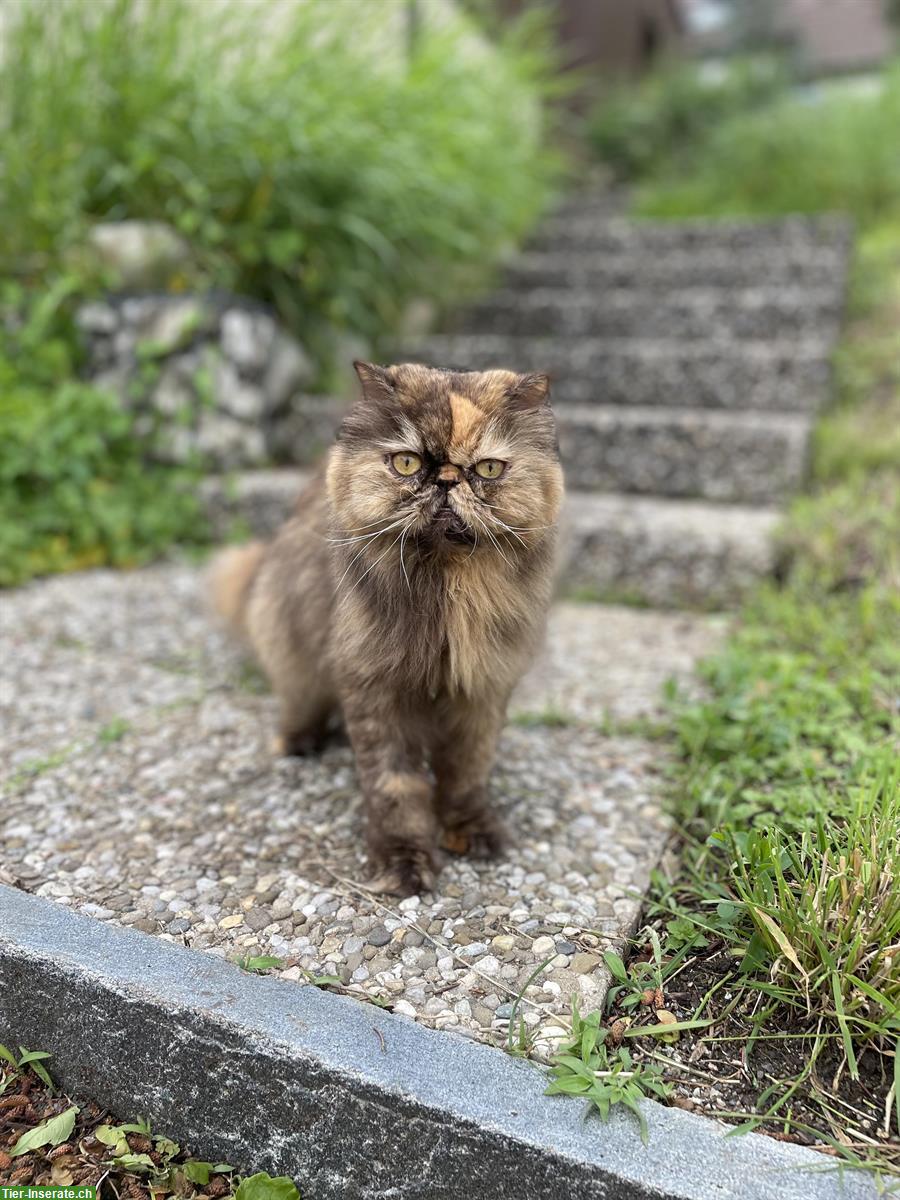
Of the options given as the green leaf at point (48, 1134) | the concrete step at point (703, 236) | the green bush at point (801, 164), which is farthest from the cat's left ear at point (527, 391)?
the green bush at point (801, 164)

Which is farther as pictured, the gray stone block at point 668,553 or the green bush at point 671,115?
the green bush at point 671,115

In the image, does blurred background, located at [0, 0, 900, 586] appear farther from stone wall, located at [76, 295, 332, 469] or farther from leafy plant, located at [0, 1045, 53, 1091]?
leafy plant, located at [0, 1045, 53, 1091]

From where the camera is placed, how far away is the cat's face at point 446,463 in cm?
153

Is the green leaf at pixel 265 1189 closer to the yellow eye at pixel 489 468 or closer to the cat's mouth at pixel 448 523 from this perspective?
the cat's mouth at pixel 448 523

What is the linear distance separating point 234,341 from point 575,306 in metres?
2.01

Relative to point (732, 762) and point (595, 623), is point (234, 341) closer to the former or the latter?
point (595, 623)

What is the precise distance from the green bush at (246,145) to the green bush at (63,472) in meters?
0.42

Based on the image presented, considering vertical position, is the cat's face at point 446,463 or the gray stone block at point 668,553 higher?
the cat's face at point 446,463

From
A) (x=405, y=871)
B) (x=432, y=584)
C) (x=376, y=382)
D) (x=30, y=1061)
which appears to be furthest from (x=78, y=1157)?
(x=376, y=382)

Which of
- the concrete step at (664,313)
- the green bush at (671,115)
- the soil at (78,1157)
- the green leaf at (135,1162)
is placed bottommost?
the soil at (78,1157)

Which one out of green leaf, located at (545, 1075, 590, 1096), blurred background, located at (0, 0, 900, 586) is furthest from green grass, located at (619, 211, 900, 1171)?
blurred background, located at (0, 0, 900, 586)

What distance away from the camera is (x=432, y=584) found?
164cm

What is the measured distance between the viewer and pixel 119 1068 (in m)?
1.44

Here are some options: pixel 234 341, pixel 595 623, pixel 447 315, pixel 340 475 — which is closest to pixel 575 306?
pixel 447 315
